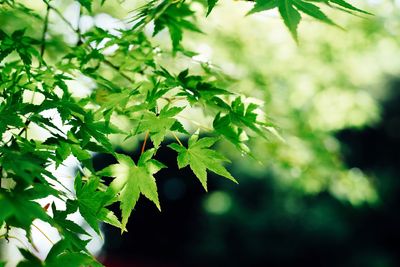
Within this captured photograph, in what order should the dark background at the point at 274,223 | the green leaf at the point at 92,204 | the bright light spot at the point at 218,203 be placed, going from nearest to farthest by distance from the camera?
the green leaf at the point at 92,204
the dark background at the point at 274,223
the bright light spot at the point at 218,203

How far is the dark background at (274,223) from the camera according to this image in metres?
12.4

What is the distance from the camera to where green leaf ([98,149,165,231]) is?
3.77 ft

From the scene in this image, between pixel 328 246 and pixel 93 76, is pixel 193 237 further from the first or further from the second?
pixel 93 76

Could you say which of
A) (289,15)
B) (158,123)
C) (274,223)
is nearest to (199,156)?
(158,123)

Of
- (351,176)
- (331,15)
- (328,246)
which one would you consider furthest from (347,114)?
(328,246)

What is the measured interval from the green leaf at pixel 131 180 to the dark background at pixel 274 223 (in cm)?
1096

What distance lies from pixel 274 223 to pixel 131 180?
1208cm

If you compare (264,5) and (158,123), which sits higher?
(264,5)

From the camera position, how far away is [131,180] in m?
1.17

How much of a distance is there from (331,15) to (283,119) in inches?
41.5

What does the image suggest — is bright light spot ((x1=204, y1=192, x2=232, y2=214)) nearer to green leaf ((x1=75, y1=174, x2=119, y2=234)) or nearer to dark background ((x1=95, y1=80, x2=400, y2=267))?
dark background ((x1=95, y1=80, x2=400, y2=267))

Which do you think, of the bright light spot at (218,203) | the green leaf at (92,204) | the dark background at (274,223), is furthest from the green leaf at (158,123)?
the bright light spot at (218,203)

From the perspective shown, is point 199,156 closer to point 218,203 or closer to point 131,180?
point 131,180

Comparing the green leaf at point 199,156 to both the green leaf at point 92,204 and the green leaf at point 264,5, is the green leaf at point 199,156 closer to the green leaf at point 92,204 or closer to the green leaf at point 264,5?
the green leaf at point 92,204
